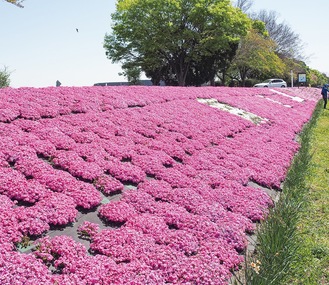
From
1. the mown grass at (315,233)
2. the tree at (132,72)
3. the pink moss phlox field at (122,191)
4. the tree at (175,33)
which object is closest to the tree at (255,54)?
the tree at (175,33)

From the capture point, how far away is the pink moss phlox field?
4.47 metres

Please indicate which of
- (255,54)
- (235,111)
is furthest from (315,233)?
(255,54)

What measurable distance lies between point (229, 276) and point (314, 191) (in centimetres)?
567

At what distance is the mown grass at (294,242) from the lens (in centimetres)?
446

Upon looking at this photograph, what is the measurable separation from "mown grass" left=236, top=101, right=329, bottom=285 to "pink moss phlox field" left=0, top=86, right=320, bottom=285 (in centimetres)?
56

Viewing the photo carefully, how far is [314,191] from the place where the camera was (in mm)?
9562

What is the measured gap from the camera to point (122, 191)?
6.85 m

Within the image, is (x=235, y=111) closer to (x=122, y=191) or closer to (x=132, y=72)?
(x=122, y=191)

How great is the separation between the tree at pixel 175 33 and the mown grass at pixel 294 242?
144 ft

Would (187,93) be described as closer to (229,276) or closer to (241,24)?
(229,276)

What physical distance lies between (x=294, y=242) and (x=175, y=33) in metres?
48.8

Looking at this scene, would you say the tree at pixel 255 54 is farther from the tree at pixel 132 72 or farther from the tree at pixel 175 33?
the tree at pixel 132 72

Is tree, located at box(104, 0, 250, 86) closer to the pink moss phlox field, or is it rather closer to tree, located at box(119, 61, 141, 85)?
tree, located at box(119, 61, 141, 85)

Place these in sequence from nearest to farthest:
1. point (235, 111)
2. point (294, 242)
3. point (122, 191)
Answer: point (294, 242) < point (122, 191) < point (235, 111)
